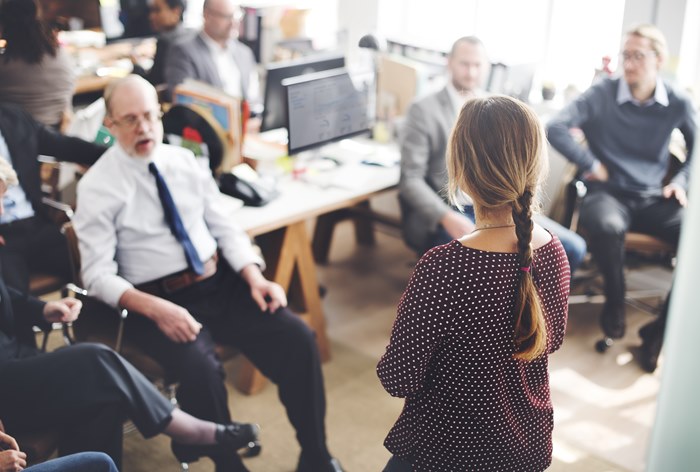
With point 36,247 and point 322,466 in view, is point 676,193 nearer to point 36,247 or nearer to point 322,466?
point 322,466

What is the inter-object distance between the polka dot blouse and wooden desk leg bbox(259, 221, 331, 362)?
156 cm

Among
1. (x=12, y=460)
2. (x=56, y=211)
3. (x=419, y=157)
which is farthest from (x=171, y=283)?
(x=419, y=157)

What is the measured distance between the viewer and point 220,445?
2.51m

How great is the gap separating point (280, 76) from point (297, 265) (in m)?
1.05

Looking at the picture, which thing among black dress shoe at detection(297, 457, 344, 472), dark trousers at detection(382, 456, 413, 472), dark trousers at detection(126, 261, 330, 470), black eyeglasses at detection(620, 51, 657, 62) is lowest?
black dress shoe at detection(297, 457, 344, 472)

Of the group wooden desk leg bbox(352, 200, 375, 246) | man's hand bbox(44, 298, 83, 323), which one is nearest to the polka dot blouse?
man's hand bbox(44, 298, 83, 323)

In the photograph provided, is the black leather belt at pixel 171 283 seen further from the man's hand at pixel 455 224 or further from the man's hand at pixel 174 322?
the man's hand at pixel 455 224

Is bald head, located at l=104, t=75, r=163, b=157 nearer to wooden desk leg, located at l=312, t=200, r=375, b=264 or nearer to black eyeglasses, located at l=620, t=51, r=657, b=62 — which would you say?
wooden desk leg, located at l=312, t=200, r=375, b=264

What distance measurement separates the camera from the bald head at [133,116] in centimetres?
261

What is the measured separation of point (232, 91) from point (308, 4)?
7.47ft

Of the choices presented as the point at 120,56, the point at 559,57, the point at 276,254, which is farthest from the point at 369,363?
the point at 120,56

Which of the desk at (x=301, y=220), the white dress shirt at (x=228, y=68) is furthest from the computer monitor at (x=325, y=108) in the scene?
the white dress shirt at (x=228, y=68)

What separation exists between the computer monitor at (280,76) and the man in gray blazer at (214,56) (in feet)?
1.70

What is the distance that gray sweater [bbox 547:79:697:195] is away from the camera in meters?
3.73
